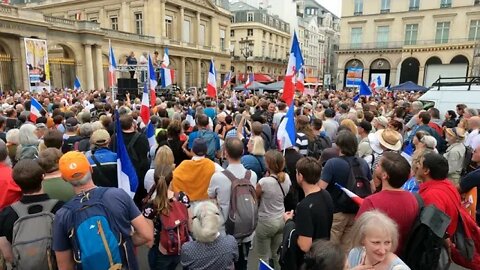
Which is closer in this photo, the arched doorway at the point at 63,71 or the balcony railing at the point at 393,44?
the arched doorway at the point at 63,71

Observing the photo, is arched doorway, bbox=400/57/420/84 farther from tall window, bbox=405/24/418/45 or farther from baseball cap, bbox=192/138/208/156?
baseball cap, bbox=192/138/208/156

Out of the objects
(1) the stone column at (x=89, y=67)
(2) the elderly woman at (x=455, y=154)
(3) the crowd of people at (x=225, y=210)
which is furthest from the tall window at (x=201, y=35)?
(2) the elderly woman at (x=455, y=154)

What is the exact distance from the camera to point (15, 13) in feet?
75.3

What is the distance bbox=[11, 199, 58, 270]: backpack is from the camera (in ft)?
7.53

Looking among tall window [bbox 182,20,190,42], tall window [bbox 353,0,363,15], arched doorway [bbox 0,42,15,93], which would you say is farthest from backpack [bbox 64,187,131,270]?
tall window [bbox 353,0,363,15]

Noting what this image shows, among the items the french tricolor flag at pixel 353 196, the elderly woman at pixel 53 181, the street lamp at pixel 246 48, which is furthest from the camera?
the street lamp at pixel 246 48

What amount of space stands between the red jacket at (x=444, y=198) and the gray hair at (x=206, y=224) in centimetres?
175

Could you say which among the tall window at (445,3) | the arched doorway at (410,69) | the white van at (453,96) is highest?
the tall window at (445,3)

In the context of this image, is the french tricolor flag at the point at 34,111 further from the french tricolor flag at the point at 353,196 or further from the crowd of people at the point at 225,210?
the french tricolor flag at the point at 353,196

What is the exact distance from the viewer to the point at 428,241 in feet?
7.39

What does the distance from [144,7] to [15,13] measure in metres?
16.2

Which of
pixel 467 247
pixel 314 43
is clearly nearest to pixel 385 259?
pixel 467 247

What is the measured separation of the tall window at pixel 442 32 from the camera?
126 ft

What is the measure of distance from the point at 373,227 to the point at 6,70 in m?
30.7
